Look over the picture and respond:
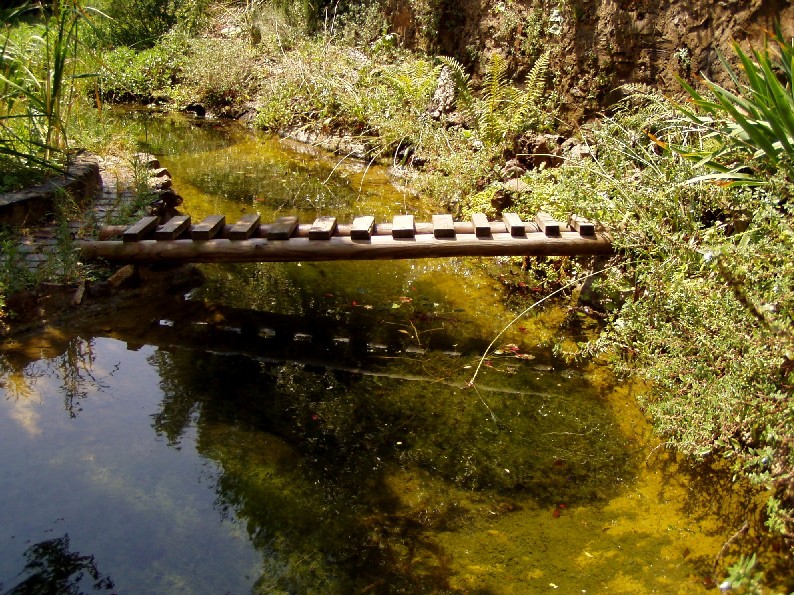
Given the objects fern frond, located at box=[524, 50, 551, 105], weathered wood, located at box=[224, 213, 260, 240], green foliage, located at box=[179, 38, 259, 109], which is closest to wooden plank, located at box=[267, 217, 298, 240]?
weathered wood, located at box=[224, 213, 260, 240]

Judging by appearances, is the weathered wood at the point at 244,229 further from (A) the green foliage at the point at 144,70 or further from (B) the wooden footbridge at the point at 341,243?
A: (A) the green foliage at the point at 144,70

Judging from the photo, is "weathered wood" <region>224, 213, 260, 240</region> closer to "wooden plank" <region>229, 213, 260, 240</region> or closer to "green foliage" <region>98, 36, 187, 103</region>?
"wooden plank" <region>229, 213, 260, 240</region>

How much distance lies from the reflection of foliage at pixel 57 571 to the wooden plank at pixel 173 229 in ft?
8.35

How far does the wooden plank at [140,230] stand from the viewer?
5.30 m

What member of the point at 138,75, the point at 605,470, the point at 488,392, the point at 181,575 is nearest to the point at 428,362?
the point at 488,392

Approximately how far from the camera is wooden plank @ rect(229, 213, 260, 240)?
17.1 feet

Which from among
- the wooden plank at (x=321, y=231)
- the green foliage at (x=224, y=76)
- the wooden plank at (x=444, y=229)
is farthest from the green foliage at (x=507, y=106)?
the green foliage at (x=224, y=76)

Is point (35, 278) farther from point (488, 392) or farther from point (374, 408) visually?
point (488, 392)

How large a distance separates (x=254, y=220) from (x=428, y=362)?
1.66m

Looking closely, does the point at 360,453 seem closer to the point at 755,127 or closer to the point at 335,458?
the point at 335,458

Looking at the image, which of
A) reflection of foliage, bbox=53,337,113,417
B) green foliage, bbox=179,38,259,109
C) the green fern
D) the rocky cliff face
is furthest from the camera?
green foliage, bbox=179,38,259,109

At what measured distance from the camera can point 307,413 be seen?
4.30 meters

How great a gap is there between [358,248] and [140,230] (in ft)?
5.20

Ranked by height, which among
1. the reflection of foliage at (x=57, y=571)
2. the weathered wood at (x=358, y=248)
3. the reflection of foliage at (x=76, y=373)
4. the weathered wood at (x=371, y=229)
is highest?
the weathered wood at (x=371, y=229)
